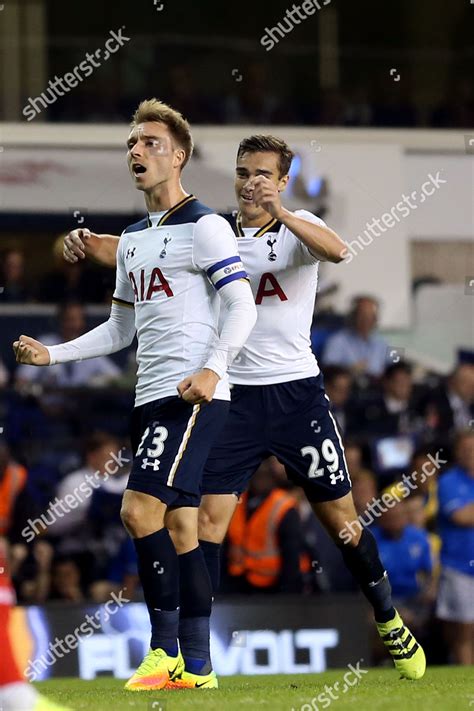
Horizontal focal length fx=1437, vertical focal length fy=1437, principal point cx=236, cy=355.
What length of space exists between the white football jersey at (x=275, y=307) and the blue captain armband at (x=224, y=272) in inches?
31.8

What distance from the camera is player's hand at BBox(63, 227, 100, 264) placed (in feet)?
22.8

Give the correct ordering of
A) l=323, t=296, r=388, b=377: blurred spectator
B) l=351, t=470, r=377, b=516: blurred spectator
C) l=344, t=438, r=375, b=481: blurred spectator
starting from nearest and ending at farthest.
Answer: l=351, t=470, r=377, b=516: blurred spectator
l=344, t=438, r=375, b=481: blurred spectator
l=323, t=296, r=388, b=377: blurred spectator

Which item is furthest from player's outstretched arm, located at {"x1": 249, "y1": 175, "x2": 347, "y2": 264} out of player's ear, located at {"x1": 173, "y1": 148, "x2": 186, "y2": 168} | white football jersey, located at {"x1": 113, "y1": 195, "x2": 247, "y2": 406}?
player's ear, located at {"x1": 173, "y1": 148, "x2": 186, "y2": 168}

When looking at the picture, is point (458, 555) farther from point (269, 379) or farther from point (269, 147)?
point (269, 147)

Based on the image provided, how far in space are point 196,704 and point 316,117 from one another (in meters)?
15.0

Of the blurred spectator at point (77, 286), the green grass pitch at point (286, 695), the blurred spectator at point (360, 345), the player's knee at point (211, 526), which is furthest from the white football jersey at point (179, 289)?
the blurred spectator at point (77, 286)

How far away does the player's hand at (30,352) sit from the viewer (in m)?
6.49

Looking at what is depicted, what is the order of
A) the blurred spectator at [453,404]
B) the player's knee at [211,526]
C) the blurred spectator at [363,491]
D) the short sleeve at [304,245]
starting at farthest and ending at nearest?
the blurred spectator at [453,404] < the blurred spectator at [363,491] < the player's knee at [211,526] < the short sleeve at [304,245]

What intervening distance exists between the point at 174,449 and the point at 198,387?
404mm

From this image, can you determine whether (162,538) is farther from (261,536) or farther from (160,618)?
(261,536)

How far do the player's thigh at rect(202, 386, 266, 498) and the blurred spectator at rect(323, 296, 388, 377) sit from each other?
8162 millimetres

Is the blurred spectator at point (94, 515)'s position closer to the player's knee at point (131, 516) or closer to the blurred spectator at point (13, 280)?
the blurred spectator at point (13, 280)

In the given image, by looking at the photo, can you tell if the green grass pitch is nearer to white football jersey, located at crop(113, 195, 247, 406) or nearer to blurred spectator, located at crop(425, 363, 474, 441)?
white football jersey, located at crop(113, 195, 247, 406)

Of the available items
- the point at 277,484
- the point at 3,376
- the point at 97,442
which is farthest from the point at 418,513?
the point at 3,376
